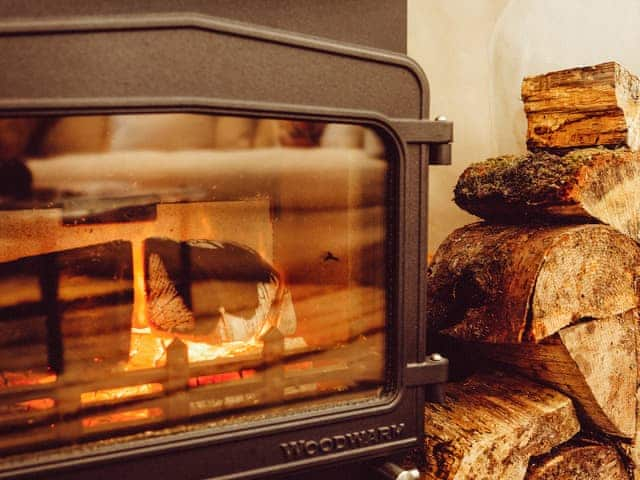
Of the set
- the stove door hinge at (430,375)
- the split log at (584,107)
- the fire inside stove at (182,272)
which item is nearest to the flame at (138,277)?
the fire inside stove at (182,272)

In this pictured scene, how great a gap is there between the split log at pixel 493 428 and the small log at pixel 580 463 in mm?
25

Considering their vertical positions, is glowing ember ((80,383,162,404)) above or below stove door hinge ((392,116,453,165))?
below

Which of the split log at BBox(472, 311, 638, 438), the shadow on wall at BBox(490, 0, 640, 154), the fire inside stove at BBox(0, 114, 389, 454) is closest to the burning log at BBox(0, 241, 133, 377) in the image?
the fire inside stove at BBox(0, 114, 389, 454)

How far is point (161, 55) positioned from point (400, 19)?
0.34 m

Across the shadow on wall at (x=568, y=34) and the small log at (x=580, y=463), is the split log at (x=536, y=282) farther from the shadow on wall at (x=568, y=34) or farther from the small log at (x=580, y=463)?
the shadow on wall at (x=568, y=34)

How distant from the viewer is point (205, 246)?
86cm

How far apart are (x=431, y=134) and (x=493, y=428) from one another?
1.53 feet

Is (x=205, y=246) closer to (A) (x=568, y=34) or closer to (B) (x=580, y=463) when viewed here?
(B) (x=580, y=463)

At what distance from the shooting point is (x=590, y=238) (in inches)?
40.9

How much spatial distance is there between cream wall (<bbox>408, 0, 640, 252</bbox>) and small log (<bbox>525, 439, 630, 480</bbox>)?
0.62 meters

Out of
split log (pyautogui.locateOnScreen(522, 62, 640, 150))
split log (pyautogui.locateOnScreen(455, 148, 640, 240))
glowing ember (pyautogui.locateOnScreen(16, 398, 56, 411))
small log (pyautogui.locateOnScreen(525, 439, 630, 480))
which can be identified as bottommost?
small log (pyautogui.locateOnScreen(525, 439, 630, 480))

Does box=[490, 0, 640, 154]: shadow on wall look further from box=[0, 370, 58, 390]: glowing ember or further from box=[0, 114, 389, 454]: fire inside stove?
box=[0, 370, 58, 390]: glowing ember

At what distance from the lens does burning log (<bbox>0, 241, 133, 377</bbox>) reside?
2.47 ft

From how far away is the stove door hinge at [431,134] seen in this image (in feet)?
2.76
